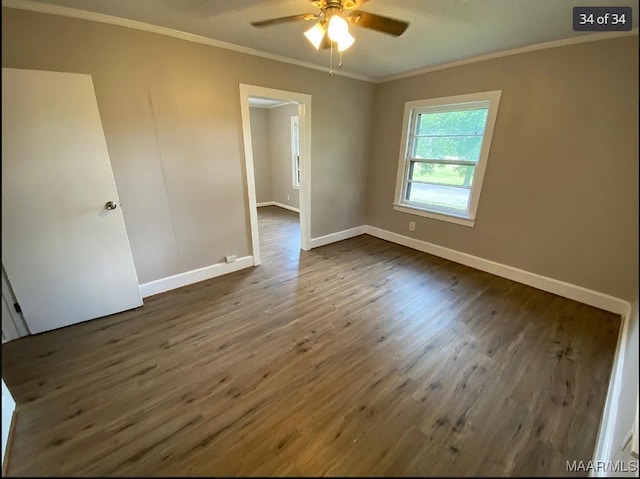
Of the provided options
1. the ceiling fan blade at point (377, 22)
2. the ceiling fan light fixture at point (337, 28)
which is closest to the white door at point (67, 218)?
the ceiling fan light fixture at point (337, 28)

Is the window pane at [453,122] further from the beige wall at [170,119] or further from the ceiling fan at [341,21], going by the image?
the ceiling fan at [341,21]

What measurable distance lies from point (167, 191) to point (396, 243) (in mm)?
3162

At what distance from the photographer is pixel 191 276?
3018mm

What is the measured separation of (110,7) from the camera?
1972mm

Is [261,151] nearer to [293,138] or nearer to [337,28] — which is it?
[293,138]

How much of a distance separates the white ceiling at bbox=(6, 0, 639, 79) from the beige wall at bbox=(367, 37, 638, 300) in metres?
0.32

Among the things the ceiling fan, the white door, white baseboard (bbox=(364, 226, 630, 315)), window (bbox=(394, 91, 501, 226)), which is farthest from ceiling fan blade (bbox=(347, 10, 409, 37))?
white baseboard (bbox=(364, 226, 630, 315))

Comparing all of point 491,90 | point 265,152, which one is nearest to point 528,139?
point 491,90

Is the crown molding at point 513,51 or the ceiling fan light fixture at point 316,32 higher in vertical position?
the crown molding at point 513,51

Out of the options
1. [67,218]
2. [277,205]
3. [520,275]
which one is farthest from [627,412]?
[277,205]

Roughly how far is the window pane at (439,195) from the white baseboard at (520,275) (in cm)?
57

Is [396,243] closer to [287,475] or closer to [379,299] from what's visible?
[379,299]

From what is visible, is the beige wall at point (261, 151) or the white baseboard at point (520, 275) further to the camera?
the beige wall at point (261, 151)

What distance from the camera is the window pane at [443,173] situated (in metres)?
3.40
